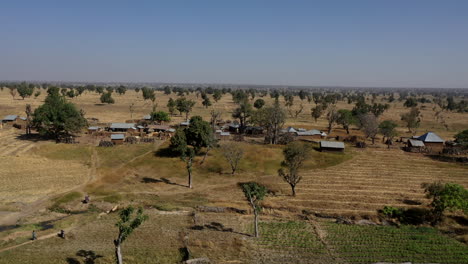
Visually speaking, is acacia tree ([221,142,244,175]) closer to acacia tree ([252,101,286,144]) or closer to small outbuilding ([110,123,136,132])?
acacia tree ([252,101,286,144])

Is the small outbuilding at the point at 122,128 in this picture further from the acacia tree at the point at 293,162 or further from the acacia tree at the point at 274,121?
the acacia tree at the point at 293,162

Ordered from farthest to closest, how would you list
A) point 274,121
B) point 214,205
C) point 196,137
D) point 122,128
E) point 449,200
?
point 122,128, point 274,121, point 196,137, point 214,205, point 449,200

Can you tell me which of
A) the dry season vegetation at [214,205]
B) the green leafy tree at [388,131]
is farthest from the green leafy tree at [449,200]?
the green leafy tree at [388,131]

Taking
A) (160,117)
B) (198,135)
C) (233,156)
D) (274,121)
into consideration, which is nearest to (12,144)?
(160,117)

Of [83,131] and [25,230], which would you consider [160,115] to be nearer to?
[83,131]

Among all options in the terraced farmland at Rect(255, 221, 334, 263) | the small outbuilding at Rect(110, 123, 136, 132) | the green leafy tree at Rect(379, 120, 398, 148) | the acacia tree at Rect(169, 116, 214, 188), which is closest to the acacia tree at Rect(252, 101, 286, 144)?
the acacia tree at Rect(169, 116, 214, 188)

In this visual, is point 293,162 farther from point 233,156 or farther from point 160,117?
point 160,117

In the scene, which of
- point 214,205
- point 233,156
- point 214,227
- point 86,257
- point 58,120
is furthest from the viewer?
point 58,120
